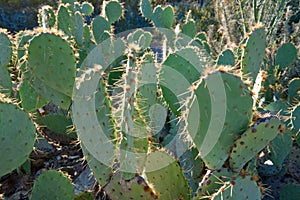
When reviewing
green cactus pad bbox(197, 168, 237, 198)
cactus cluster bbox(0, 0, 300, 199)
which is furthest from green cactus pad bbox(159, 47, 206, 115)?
green cactus pad bbox(197, 168, 237, 198)

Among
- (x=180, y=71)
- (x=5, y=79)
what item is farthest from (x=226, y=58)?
(x=5, y=79)

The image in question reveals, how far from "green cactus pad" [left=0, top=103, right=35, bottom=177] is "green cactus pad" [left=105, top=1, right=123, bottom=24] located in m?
2.10

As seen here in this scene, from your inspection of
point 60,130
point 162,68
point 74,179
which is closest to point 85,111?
point 162,68

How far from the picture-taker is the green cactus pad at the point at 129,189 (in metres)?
1.86

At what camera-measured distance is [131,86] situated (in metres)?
1.64

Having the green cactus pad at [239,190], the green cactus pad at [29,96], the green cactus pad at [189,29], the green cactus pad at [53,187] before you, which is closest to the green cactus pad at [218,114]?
the green cactus pad at [239,190]

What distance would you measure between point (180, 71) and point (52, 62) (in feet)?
2.43

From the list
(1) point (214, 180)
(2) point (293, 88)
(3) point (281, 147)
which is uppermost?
(1) point (214, 180)

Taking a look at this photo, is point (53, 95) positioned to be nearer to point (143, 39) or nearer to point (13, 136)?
point (13, 136)

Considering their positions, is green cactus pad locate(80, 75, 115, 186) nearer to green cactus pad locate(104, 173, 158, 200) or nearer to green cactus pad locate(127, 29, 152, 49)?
green cactus pad locate(104, 173, 158, 200)

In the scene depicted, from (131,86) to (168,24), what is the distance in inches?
104

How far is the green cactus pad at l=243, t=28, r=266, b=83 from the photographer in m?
2.20

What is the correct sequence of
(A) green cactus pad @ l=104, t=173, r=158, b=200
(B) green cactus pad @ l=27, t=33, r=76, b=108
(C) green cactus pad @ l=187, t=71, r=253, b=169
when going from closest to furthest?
(C) green cactus pad @ l=187, t=71, r=253, b=169
(A) green cactus pad @ l=104, t=173, r=158, b=200
(B) green cactus pad @ l=27, t=33, r=76, b=108

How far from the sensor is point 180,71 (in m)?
2.54
